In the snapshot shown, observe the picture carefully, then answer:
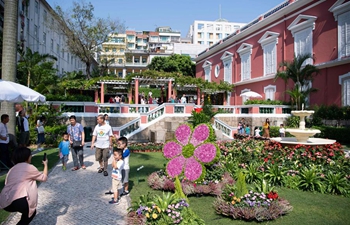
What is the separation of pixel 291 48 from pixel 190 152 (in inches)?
683

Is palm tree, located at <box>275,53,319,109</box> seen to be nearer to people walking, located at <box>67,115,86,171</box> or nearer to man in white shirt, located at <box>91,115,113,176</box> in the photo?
man in white shirt, located at <box>91,115,113,176</box>

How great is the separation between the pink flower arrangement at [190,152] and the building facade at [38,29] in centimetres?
2288

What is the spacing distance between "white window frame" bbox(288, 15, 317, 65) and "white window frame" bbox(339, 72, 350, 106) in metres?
2.89

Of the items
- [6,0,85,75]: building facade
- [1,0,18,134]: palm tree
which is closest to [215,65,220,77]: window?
[6,0,85,75]: building facade

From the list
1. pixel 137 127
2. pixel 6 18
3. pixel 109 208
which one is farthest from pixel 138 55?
pixel 109 208

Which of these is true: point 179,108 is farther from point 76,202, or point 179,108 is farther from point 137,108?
point 76,202

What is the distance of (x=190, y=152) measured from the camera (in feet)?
22.1

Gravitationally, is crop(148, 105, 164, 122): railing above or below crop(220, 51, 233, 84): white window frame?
below

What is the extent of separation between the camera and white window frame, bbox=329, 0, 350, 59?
16328 millimetres

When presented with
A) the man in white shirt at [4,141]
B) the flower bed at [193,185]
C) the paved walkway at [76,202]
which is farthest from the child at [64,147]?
the flower bed at [193,185]

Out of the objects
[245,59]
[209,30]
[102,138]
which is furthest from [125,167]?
[209,30]

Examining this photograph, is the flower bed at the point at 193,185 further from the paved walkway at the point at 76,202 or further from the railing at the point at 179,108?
the railing at the point at 179,108

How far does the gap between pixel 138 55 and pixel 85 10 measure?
35.0 m

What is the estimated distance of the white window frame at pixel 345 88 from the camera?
16.4 metres
